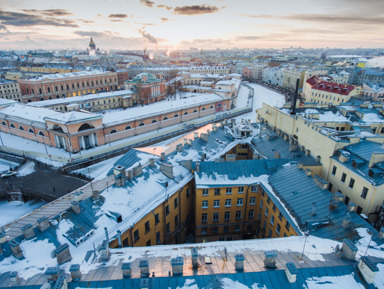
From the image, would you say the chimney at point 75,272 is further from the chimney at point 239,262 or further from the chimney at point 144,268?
the chimney at point 239,262

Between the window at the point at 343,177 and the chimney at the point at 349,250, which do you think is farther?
the window at the point at 343,177

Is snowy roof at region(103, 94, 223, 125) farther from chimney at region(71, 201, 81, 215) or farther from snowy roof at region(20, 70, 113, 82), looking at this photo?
snowy roof at region(20, 70, 113, 82)

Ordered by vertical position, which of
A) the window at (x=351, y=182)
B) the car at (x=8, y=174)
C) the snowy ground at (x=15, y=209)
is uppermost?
the window at (x=351, y=182)

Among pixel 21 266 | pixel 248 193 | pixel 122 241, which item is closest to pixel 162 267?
pixel 122 241

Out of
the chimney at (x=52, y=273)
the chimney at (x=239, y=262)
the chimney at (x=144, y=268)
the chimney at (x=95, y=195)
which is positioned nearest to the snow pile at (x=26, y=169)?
the chimney at (x=95, y=195)

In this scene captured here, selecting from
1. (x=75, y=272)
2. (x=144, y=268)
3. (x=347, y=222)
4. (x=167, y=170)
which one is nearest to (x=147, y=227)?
(x=167, y=170)

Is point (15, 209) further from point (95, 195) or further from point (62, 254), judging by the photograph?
point (62, 254)

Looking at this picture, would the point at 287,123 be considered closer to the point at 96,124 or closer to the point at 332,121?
the point at 332,121
